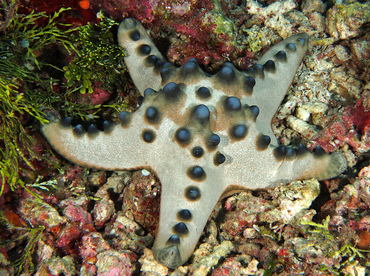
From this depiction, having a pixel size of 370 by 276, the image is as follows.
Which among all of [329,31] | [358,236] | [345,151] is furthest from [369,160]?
[329,31]

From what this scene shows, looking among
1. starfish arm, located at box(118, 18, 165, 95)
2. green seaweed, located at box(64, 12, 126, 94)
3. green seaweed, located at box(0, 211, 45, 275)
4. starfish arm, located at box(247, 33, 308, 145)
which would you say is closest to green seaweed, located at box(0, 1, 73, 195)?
green seaweed, located at box(64, 12, 126, 94)

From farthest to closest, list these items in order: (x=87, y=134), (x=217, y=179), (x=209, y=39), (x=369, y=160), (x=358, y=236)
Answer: (x=209, y=39) < (x=369, y=160) < (x=87, y=134) < (x=217, y=179) < (x=358, y=236)

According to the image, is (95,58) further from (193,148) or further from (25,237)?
(25,237)

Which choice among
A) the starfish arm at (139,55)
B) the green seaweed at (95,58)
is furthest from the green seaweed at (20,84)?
the starfish arm at (139,55)

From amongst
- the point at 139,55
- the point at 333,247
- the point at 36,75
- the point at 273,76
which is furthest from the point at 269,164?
the point at 36,75

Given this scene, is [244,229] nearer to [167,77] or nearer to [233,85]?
[233,85]

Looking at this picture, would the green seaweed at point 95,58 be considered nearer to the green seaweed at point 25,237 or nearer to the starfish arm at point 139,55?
the starfish arm at point 139,55
